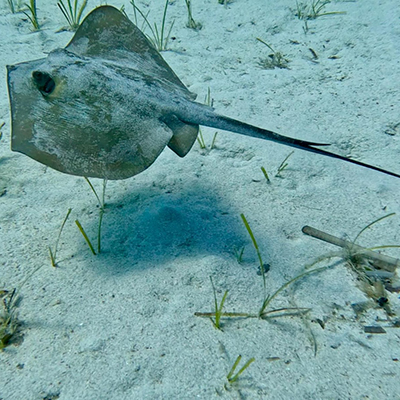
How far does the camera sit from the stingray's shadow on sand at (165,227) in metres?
2.33

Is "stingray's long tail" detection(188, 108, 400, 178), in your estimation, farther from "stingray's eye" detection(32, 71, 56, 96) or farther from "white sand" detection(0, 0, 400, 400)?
"stingray's eye" detection(32, 71, 56, 96)

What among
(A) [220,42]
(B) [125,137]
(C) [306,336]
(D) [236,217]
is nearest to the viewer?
(C) [306,336]

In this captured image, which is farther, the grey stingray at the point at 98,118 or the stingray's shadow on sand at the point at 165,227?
the stingray's shadow on sand at the point at 165,227

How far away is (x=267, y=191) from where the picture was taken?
2865 mm

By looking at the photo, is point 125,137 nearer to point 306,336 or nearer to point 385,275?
point 306,336

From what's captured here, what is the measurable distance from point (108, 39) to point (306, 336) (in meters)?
2.76

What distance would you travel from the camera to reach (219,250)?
236cm

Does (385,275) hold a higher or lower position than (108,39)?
lower

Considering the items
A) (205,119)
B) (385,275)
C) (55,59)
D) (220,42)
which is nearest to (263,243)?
(385,275)

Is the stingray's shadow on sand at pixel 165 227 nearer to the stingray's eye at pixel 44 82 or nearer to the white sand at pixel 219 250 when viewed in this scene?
the white sand at pixel 219 250

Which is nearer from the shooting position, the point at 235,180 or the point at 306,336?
the point at 306,336

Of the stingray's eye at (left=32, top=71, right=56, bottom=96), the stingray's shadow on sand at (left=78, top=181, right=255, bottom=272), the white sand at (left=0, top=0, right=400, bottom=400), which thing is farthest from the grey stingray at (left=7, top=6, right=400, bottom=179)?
the white sand at (left=0, top=0, right=400, bottom=400)

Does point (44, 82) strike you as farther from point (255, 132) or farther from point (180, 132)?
point (255, 132)

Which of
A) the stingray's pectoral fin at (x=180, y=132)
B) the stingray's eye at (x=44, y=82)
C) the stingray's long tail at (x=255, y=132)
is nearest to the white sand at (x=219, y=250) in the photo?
the stingray's pectoral fin at (x=180, y=132)
